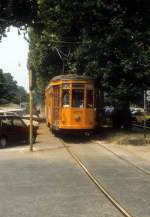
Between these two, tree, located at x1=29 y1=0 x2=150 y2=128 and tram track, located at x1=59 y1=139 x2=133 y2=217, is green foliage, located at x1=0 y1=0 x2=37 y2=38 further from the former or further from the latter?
tram track, located at x1=59 y1=139 x2=133 y2=217

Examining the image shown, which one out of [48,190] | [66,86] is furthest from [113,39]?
[48,190]

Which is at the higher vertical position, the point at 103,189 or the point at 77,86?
the point at 77,86

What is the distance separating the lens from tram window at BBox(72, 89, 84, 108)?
26.0 metres

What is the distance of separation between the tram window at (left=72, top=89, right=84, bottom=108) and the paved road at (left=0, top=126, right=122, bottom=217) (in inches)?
289

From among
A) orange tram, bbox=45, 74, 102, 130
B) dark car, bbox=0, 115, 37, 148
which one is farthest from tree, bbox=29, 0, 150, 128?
dark car, bbox=0, 115, 37, 148

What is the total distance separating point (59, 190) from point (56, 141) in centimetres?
1510

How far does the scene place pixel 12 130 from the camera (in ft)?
82.6

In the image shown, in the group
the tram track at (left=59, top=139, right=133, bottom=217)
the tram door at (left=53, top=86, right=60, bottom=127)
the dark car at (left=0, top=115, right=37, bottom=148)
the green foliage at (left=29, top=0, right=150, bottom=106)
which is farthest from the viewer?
the green foliage at (left=29, top=0, right=150, bottom=106)

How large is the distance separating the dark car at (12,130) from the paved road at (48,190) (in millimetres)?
5766

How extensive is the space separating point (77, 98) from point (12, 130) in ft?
11.1

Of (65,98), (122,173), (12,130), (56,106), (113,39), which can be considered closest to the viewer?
(122,173)

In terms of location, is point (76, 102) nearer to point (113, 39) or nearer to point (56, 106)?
point (56, 106)

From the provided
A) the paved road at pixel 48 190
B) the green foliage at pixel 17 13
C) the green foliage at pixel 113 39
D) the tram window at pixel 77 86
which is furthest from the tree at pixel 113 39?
the paved road at pixel 48 190

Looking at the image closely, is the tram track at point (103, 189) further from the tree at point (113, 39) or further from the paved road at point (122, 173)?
the tree at point (113, 39)
